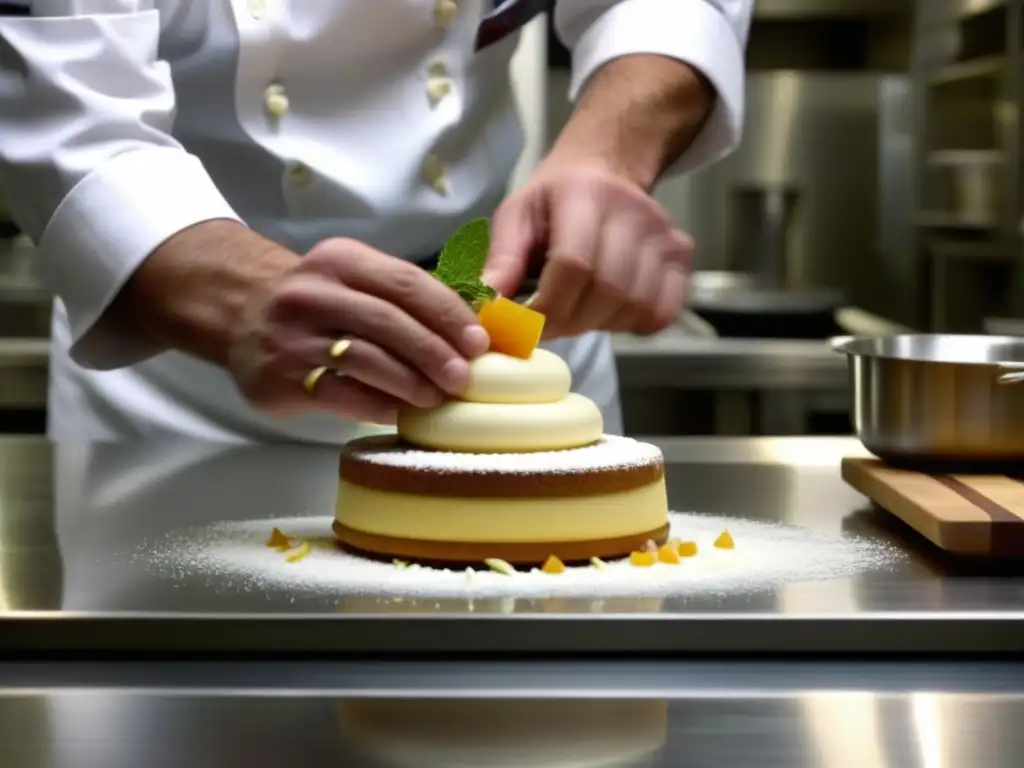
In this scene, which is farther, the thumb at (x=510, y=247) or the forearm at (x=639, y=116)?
the forearm at (x=639, y=116)

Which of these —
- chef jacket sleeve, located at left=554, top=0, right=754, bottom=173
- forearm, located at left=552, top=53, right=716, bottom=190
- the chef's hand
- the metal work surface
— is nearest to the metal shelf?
chef jacket sleeve, located at left=554, top=0, right=754, bottom=173

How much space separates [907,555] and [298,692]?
0.42 meters

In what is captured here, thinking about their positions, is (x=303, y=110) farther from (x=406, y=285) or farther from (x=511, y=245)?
(x=406, y=285)

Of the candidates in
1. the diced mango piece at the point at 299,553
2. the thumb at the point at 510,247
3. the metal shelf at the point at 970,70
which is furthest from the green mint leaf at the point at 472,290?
the metal shelf at the point at 970,70

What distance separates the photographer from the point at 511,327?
105 centimetres

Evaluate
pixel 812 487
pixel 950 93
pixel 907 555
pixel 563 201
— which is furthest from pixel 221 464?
pixel 950 93

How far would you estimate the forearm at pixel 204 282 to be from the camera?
3.56 feet

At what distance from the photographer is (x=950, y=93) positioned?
4520 mm

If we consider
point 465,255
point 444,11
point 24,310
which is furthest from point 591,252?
point 24,310

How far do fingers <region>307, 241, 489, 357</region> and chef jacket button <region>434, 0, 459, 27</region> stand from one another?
0.60 meters

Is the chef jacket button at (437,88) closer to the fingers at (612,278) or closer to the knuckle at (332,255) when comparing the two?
the fingers at (612,278)

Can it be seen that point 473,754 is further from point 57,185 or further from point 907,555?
point 57,185

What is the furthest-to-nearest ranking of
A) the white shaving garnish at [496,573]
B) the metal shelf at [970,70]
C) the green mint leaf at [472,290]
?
the metal shelf at [970,70] < the green mint leaf at [472,290] < the white shaving garnish at [496,573]

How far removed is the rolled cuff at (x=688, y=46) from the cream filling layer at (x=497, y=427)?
23.8 inches
